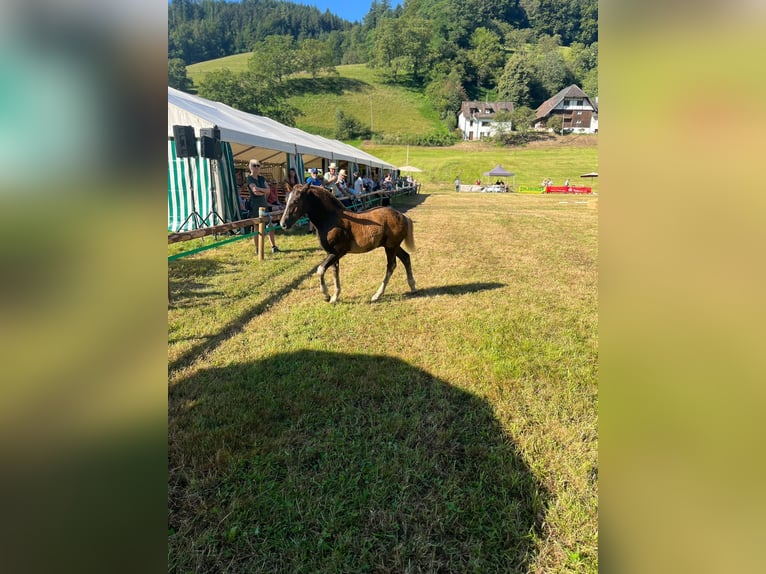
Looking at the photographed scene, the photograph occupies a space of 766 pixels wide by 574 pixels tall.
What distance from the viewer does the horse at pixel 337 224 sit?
17.1ft

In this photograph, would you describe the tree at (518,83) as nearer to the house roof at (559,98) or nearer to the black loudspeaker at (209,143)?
the house roof at (559,98)

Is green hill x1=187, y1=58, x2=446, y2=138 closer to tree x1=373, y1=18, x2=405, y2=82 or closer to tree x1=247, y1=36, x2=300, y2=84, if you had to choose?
tree x1=247, y1=36, x2=300, y2=84

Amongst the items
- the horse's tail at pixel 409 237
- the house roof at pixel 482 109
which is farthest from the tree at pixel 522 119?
the horse's tail at pixel 409 237

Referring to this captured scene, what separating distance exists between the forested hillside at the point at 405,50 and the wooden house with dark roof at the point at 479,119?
2.65m

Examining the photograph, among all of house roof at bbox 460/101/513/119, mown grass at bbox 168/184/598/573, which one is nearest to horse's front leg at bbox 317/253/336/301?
mown grass at bbox 168/184/598/573

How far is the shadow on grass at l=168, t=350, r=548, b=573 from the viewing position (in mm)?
1887

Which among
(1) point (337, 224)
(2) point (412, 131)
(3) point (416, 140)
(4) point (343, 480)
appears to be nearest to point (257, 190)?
(1) point (337, 224)

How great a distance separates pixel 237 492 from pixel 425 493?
1.06m
